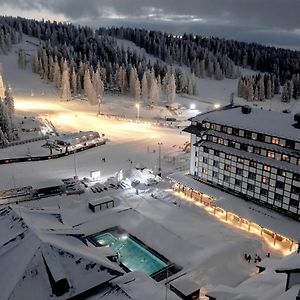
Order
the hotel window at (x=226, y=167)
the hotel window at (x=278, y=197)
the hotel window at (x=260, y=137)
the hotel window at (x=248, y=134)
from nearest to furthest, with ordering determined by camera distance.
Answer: the hotel window at (x=278, y=197)
the hotel window at (x=260, y=137)
the hotel window at (x=248, y=134)
the hotel window at (x=226, y=167)

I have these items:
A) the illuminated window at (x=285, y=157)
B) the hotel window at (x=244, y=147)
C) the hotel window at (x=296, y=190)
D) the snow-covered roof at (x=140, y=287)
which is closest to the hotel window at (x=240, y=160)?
the hotel window at (x=244, y=147)

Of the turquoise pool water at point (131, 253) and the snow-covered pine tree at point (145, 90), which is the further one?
the snow-covered pine tree at point (145, 90)

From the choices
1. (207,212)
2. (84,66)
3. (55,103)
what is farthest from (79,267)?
(84,66)

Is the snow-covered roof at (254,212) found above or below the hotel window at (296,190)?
below

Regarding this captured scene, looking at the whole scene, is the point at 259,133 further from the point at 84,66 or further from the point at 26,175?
the point at 84,66

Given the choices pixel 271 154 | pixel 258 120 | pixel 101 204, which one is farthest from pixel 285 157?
pixel 101 204

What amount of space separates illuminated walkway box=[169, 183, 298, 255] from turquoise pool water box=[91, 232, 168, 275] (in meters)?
12.0

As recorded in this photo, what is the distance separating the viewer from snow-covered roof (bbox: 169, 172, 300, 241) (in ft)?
147

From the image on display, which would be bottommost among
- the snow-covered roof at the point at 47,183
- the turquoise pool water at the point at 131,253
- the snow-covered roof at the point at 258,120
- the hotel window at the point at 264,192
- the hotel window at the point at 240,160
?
the turquoise pool water at the point at 131,253

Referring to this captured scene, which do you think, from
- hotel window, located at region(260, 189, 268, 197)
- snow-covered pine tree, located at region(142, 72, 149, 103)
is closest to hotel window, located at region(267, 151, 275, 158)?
hotel window, located at region(260, 189, 268, 197)

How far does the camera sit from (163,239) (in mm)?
46406

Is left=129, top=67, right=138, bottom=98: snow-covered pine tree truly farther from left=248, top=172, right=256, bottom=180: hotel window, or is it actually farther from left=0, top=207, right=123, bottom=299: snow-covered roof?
left=0, top=207, right=123, bottom=299: snow-covered roof

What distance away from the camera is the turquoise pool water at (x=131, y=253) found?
4250 cm

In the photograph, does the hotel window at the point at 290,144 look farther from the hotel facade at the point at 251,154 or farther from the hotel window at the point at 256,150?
the hotel window at the point at 256,150
